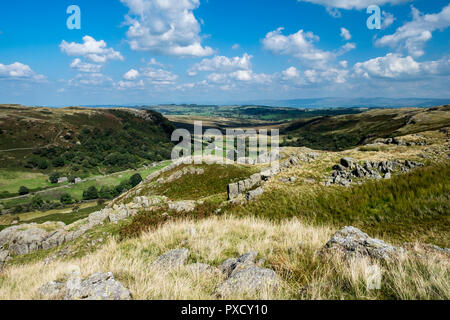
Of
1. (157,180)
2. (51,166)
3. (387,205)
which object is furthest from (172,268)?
(51,166)

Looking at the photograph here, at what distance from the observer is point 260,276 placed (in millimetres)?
3998

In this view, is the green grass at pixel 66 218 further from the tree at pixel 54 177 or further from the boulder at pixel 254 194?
the boulder at pixel 254 194

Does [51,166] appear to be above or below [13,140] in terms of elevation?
below

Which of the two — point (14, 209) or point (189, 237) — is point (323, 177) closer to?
point (189, 237)

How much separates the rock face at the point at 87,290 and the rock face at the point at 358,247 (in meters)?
4.28

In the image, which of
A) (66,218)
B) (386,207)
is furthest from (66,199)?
(386,207)

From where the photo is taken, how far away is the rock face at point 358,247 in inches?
181

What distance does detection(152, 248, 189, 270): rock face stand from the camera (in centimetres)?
504

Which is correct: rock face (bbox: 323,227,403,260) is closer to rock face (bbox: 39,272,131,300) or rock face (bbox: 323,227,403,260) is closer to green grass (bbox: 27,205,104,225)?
rock face (bbox: 39,272,131,300)

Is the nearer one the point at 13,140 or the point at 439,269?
the point at 439,269

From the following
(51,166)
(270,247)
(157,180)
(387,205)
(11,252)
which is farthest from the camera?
(51,166)

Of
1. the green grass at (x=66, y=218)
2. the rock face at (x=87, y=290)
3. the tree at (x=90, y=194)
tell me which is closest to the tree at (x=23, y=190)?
the tree at (x=90, y=194)

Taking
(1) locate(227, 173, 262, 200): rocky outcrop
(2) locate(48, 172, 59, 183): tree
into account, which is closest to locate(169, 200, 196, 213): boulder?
(1) locate(227, 173, 262, 200): rocky outcrop
